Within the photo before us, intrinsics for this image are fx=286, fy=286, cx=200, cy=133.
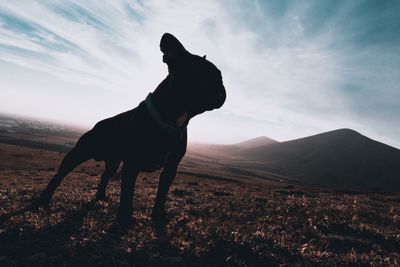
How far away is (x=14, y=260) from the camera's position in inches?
189

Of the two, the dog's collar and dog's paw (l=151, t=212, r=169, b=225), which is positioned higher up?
the dog's collar

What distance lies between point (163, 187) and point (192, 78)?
126 inches

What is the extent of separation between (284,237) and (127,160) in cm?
411

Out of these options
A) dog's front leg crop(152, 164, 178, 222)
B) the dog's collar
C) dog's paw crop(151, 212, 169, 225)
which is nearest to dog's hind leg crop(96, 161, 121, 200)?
dog's front leg crop(152, 164, 178, 222)

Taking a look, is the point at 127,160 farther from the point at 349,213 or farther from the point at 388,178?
the point at 388,178

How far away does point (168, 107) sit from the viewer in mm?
6520

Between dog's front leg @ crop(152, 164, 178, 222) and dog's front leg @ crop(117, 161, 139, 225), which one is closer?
dog's front leg @ crop(117, 161, 139, 225)

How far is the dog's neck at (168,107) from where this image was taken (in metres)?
6.50

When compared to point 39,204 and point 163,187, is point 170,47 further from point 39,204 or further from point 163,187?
point 39,204

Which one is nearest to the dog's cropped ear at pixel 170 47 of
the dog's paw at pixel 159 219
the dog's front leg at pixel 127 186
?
the dog's front leg at pixel 127 186

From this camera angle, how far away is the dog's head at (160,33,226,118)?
6113 mm

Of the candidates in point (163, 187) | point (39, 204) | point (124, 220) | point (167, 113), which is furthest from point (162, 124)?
point (39, 204)

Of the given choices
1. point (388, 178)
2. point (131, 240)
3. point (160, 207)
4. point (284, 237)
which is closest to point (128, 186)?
point (131, 240)

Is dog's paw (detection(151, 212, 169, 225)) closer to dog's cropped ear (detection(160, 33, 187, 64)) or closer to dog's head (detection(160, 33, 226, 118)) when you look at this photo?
dog's head (detection(160, 33, 226, 118))
